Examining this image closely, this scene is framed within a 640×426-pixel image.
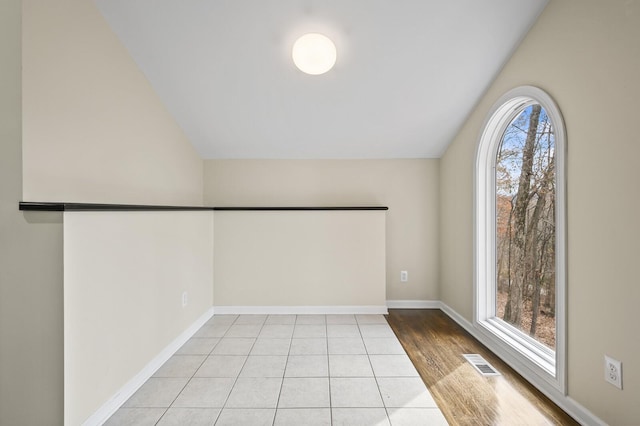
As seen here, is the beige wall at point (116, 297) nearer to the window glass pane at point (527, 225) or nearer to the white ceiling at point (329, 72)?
the white ceiling at point (329, 72)

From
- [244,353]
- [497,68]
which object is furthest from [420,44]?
[244,353]

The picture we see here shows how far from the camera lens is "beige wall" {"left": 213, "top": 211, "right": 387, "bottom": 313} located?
10.8 ft

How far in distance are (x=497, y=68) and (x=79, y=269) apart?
2.98m

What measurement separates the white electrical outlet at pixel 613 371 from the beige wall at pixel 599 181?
2cm

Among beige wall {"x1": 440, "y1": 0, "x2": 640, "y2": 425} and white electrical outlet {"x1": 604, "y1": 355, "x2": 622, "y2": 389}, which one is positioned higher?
beige wall {"x1": 440, "y1": 0, "x2": 640, "y2": 425}

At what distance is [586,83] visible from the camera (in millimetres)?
1559

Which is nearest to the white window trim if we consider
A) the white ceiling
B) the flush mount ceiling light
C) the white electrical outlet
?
the white electrical outlet

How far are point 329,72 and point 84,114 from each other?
1.70 meters

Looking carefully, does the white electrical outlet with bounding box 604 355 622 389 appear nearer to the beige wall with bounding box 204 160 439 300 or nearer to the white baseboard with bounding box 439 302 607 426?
the white baseboard with bounding box 439 302 607 426

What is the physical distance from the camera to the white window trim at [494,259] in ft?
5.64

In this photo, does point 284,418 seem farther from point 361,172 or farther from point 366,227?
point 361,172

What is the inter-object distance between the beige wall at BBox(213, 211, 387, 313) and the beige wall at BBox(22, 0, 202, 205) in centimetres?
103

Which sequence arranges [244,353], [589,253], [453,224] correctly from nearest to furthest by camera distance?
[589,253]
[244,353]
[453,224]

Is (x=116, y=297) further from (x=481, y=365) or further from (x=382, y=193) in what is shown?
(x=382, y=193)
